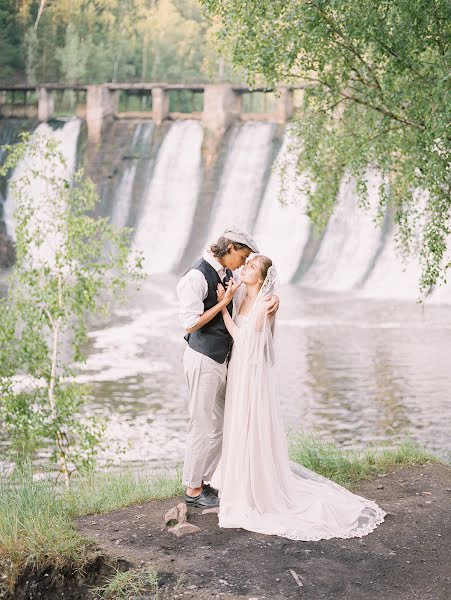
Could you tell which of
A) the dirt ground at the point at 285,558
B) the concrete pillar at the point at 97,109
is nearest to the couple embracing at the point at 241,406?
the dirt ground at the point at 285,558

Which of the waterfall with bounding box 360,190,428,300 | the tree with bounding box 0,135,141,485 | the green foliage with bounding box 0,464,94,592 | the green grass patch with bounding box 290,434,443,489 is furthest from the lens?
the waterfall with bounding box 360,190,428,300

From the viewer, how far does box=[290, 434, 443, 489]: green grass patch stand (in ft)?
22.2

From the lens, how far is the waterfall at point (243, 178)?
90.1 ft

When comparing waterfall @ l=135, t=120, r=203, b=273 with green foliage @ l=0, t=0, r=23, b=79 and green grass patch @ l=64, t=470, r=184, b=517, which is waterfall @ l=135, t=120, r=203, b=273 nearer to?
green foliage @ l=0, t=0, r=23, b=79

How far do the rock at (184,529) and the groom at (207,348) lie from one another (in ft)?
1.09

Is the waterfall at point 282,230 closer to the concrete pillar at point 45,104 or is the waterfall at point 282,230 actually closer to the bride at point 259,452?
the concrete pillar at point 45,104

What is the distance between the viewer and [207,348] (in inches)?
220

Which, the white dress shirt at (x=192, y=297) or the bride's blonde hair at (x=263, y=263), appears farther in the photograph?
the bride's blonde hair at (x=263, y=263)

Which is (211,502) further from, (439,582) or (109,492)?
(439,582)

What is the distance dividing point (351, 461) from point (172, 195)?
74.5 feet

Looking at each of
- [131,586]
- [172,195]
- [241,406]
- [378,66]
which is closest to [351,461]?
[241,406]

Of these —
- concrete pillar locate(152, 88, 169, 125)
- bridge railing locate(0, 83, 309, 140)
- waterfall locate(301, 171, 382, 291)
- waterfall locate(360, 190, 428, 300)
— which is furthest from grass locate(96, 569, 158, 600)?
concrete pillar locate(152, 88, 169, 125)

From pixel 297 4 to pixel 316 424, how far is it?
6.29m

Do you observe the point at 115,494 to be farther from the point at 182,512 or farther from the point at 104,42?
the point at 104,42
